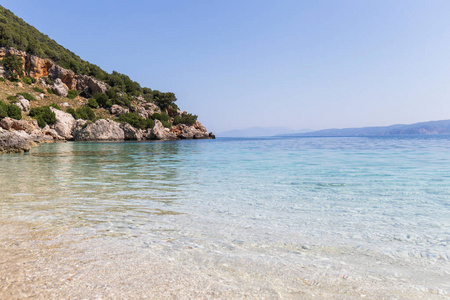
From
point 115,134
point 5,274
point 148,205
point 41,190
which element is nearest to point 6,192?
point 41,190

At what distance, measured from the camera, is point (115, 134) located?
5606 centimetres

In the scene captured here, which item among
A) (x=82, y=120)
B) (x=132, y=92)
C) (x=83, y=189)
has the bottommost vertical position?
(x=83, y=189)

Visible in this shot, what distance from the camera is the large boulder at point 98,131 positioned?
5159 centimetres

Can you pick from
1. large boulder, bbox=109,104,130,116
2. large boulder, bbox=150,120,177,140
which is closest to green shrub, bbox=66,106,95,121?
large boulder, bbox=109,104,130,116

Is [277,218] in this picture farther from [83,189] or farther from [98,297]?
[83,189]

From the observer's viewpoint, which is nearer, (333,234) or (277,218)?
(333,234)

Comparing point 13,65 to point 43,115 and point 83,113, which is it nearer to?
point 83,113

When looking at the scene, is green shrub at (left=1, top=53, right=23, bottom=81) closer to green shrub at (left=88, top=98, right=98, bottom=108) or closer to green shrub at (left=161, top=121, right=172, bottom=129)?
green shrub at (left=88, top=98, right=98, bottom=108)

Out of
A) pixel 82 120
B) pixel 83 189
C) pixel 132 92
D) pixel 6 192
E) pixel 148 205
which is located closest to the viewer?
pixel 148 205

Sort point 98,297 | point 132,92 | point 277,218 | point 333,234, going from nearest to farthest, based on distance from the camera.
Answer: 1. point 98,297
2. point 333,234
3. point 277,218
4. point 132,92

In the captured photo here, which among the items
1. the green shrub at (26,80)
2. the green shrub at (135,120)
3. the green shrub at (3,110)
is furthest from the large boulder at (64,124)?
the green shrub at (26,80)

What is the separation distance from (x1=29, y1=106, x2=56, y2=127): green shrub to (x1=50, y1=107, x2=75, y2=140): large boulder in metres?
1.09

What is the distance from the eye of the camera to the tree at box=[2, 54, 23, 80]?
54.5 m

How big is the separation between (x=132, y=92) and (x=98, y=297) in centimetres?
8241
